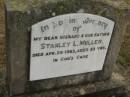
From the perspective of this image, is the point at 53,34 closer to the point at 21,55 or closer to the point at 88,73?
the point at 21,55

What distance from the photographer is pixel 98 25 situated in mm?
2676

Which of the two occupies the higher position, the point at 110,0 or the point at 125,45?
the point at 110,0

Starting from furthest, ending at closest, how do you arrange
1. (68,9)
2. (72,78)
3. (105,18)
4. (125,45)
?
(125,45), (72,78), (105,18), (68,9)

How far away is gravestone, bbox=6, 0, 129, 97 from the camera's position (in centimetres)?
237

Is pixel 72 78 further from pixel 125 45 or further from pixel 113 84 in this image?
pixel 125 45

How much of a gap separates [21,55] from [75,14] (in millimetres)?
619

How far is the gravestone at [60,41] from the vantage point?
93.3 inches

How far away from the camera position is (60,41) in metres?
2.58

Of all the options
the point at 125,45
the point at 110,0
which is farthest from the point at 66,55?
the point at 125,45

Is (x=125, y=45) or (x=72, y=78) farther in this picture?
(x=125, y=45)

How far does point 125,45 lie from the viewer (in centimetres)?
451

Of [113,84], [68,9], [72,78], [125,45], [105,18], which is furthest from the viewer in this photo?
[125,45]

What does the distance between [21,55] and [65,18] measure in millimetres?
524

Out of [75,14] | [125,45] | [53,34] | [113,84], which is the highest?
[75,14]
